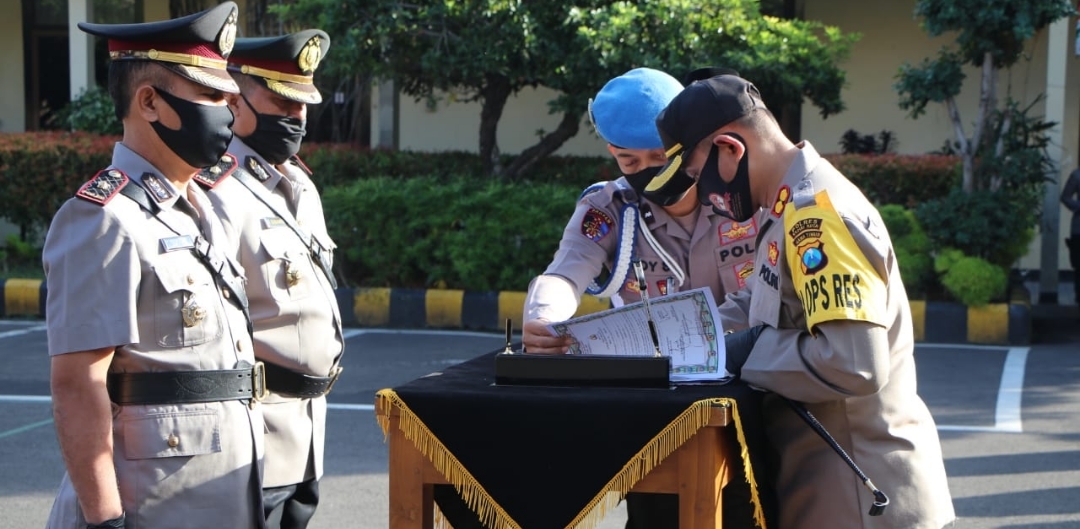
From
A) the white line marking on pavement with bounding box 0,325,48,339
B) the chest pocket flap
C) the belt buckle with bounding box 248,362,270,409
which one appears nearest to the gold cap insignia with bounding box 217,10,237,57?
the belt buckle with bounding box 248,362,270,409

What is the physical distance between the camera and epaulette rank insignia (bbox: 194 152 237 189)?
10.5 feet

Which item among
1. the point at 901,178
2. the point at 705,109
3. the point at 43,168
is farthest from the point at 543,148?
the point at 705,109

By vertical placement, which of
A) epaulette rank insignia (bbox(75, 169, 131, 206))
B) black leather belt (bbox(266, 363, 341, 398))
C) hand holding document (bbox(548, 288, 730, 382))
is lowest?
black leather belt (bbox(266, 363, 341, 398))

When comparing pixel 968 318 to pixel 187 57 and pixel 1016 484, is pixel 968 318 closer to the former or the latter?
pixel 1016 484

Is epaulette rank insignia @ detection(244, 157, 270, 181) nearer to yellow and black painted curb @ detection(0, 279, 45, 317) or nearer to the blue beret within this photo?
the blue beret

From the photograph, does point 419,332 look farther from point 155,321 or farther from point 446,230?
point 155,321

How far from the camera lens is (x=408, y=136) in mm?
14805

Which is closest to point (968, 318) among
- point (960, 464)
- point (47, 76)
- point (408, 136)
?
point (960, 464)

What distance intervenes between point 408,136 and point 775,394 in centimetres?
1244

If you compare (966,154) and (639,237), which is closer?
(639,237)

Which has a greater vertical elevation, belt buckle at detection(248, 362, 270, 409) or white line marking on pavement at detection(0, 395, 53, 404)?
belt buckle at detection(248, 362, 270, 409)

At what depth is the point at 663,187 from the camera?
2.93 metres

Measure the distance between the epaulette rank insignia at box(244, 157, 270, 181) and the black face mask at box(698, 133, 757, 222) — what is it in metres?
1.36

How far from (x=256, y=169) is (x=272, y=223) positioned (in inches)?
8.9
